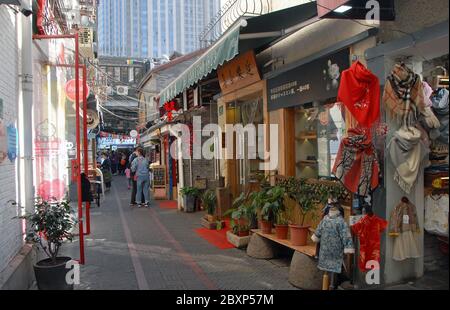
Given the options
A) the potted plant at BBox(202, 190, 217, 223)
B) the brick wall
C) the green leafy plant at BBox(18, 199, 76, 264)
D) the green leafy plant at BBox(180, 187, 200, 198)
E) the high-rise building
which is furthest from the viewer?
the high-rise building

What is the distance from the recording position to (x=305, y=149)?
7.57 meters

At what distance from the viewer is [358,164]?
5.08 metres

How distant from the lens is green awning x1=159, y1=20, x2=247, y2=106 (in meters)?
6.49

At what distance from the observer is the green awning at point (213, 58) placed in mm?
6487

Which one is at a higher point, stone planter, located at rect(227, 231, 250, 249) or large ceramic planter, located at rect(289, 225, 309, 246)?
large ceramic planter, located at rect(289, 225, 309, 246)

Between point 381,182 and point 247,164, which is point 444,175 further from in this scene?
point 247,164

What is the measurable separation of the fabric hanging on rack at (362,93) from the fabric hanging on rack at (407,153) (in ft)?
1.21

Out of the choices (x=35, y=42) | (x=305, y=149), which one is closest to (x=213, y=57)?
(x=305, y=149)

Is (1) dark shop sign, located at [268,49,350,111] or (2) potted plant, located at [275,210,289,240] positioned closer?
(1) dark shop sign, located at [268,49,350,111]

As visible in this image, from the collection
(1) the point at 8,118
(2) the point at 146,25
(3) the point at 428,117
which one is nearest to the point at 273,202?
(3) the point at 428,117

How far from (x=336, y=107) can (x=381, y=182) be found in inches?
67.4

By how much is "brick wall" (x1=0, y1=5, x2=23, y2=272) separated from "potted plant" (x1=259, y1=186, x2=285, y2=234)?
365 centimetres

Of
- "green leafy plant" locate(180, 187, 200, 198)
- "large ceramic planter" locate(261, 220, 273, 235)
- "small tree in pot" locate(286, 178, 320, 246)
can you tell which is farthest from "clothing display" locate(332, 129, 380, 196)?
"green leafy plant" locate(180, 187, 200, 198)

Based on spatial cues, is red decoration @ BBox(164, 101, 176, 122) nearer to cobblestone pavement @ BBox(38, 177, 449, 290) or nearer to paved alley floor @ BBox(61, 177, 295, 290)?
paved alley floor @ BBox(61, 177, 295, 290)
